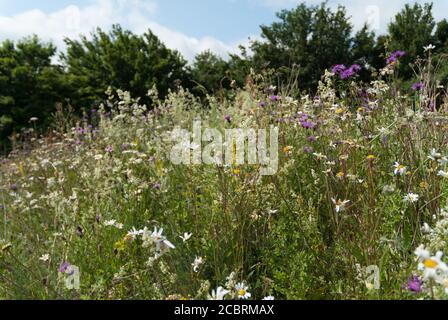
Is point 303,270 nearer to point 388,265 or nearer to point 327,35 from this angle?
point 388,265

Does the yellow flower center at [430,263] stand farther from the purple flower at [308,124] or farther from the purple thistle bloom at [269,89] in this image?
the purple thistle bloom at [269,89]

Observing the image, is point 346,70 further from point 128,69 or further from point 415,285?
point 128,69

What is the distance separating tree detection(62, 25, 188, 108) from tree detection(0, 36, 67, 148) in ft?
2.49

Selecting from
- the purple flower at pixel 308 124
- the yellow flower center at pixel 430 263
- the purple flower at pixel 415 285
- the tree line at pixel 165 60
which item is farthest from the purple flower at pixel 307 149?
the tree line at pixel 165 60

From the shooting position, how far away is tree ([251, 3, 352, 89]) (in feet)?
54.5

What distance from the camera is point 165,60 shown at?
15820mm

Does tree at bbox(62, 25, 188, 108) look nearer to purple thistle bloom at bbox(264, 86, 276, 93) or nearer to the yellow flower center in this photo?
purple thistle bloom at bbox(264, 86, 276, 93)

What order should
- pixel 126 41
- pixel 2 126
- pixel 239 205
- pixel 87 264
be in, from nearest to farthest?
pixel 239 205
pixel 87 264
pixel 2 126
pixel 126 41

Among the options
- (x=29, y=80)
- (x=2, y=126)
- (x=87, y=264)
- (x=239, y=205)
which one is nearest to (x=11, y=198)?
→ (x=87, y=264)

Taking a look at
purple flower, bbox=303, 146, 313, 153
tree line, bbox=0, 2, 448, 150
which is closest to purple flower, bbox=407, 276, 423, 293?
purple flower, bbox=303, 146, 313, 153

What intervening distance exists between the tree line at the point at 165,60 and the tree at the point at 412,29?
1.4 inches

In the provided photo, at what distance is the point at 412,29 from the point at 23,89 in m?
13.7
